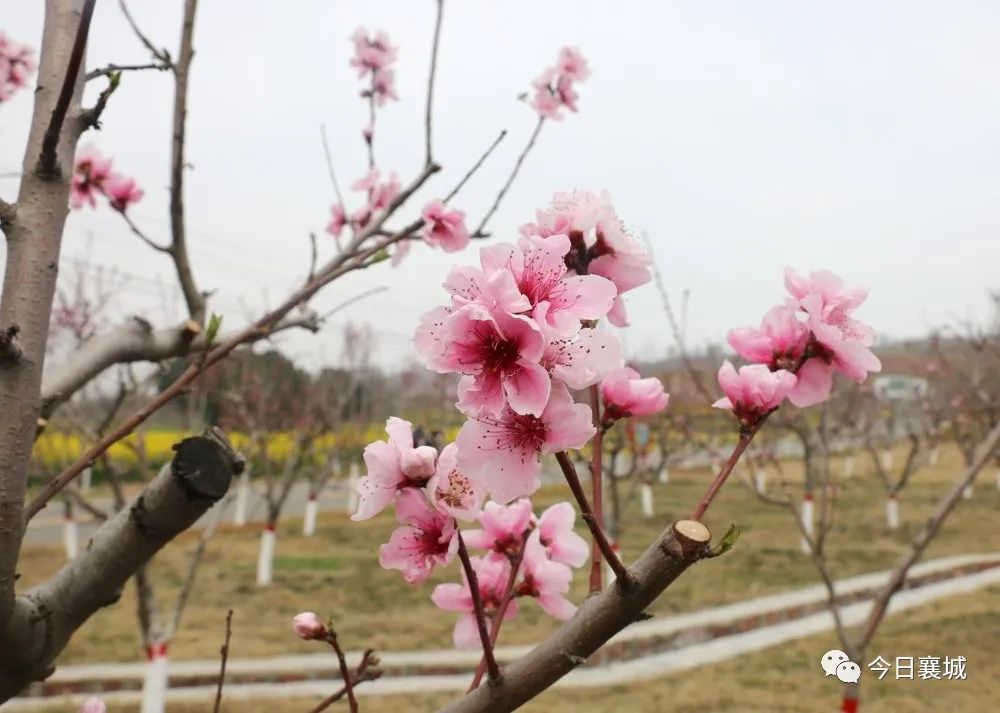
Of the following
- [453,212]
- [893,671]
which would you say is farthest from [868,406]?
[453,212]

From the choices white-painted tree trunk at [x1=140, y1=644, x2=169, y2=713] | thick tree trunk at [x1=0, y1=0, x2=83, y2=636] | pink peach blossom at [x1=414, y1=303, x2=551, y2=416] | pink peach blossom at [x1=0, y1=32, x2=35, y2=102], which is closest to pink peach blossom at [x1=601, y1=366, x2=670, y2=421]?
pink peach blossom at [x1=414, y1=303, x2=551, y2=416]

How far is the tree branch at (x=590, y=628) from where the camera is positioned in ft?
2.08

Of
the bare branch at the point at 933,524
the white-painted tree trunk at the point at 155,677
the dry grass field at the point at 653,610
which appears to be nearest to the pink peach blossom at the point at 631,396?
the bare branch at the point at 933,524

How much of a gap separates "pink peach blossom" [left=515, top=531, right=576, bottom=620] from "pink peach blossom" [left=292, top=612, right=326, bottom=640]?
229mm

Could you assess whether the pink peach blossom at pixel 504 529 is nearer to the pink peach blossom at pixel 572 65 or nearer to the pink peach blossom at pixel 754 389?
the pink peach blossom at pixel 754 389

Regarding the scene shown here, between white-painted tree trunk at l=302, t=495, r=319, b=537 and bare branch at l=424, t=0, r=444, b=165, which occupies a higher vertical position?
white-painted tree trunk at l=302, t=495, r=319, b=537

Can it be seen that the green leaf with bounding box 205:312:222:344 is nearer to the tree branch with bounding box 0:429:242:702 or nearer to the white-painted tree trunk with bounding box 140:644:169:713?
the tree branch with bounding box 0:429:242:702

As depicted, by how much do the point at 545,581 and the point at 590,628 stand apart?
1.01 ft

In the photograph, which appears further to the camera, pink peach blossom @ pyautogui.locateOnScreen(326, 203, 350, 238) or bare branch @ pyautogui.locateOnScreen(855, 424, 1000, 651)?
pink peach blossom @ pyautogui.locateOnScreen(326, 203, 350, 238)

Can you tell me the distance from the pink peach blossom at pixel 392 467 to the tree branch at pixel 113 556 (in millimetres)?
164

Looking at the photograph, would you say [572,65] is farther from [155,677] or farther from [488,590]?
[155,677]

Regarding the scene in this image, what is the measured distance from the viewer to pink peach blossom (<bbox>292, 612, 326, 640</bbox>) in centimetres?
92

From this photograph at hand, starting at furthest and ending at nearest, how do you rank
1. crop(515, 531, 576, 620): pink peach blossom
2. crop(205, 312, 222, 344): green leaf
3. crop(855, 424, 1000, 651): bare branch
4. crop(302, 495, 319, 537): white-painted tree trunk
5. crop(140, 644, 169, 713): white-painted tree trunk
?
crop(302, 495, 319, 537): white-painted tree trunk < crop(140, 644, 169, 713): white-painted tree trunk < crop(855, 424, 1000, 651): bare branch < crop(205, 312, 222, 344): green leaf < crop(515, 531, 576, 620): pink peach blossom

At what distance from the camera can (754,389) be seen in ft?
2.88
